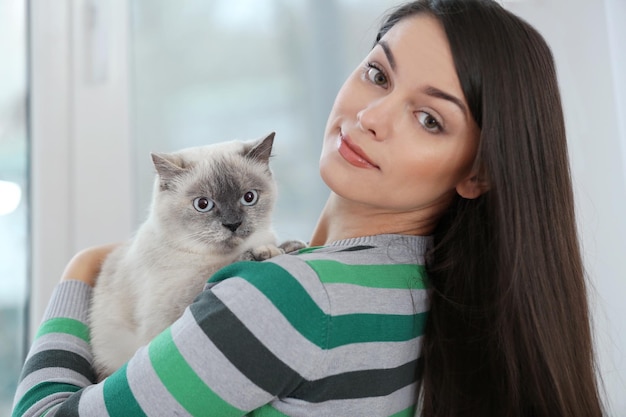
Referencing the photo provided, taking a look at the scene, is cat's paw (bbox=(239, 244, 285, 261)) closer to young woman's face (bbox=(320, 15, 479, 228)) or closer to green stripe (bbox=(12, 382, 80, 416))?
young woman's face (bbox=(320, 15, 479, 228))

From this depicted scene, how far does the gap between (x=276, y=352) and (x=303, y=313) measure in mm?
67

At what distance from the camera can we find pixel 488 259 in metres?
1.12

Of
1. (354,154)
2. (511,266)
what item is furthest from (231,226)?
(511,266)

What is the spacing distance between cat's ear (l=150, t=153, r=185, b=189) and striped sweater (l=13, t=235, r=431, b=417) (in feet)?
1.28

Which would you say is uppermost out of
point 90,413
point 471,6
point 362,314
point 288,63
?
point 288,63

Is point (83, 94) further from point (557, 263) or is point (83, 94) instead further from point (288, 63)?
point (557, 263)

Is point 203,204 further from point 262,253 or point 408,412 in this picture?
point 408,412

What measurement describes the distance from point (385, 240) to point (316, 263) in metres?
0.23

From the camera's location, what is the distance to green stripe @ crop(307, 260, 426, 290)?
0.90 meters

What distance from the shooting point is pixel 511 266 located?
105 centimetres

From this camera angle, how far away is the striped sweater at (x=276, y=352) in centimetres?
84

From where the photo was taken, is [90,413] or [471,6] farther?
[471,6]

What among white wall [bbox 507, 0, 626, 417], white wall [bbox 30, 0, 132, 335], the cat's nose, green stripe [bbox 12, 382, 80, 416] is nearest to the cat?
the cat's nose

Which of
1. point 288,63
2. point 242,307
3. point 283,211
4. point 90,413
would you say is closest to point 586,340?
point 242,307
